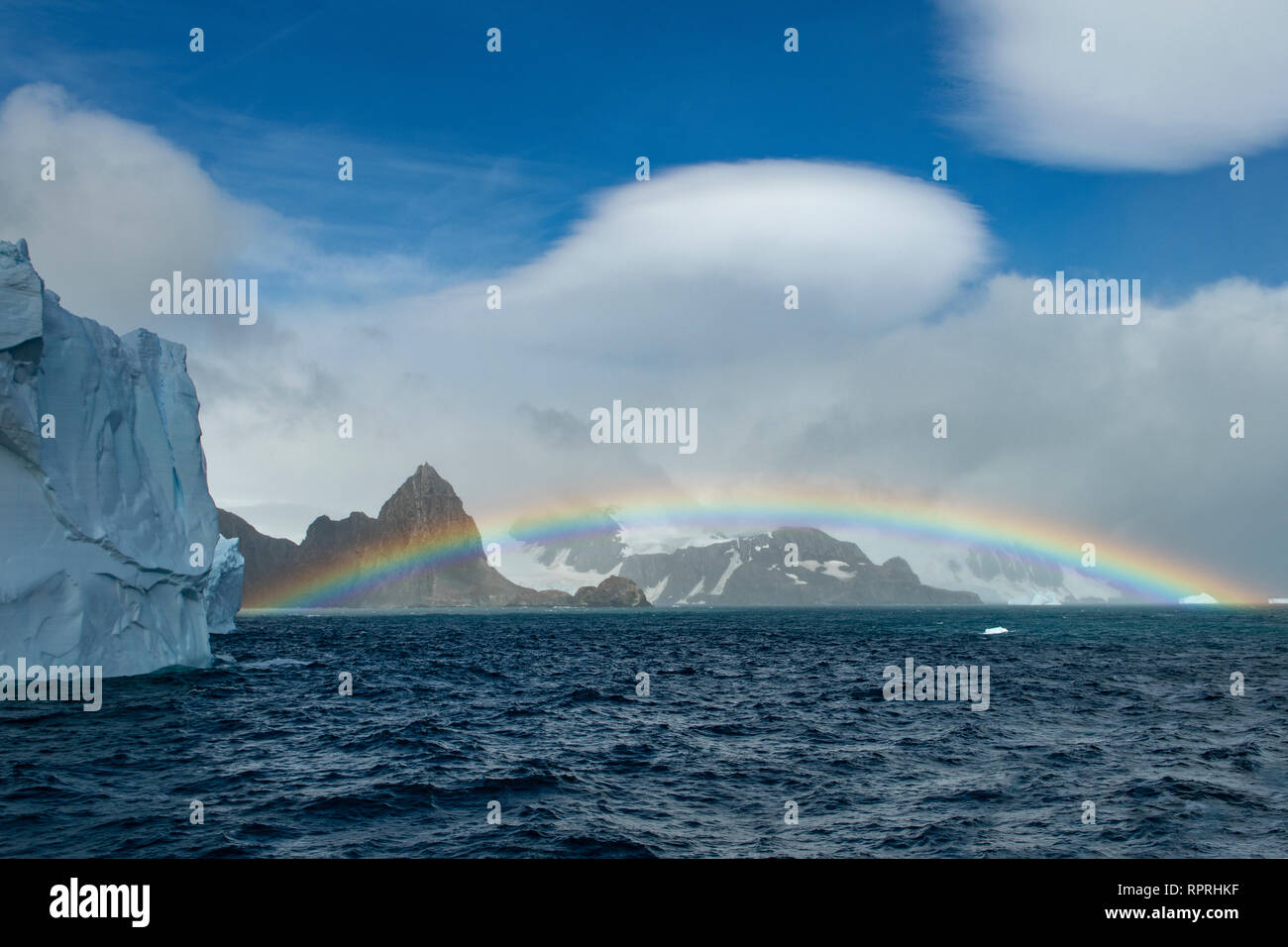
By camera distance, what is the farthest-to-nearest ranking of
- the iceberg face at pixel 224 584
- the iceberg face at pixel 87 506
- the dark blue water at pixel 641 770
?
the iceberg face at pixel 224 584 < the iceberg face at pixel 87 506 < the dark blue water at pixel 641 770

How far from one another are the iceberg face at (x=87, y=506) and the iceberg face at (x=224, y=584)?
2728 cm

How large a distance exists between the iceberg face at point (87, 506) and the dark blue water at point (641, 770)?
263 centimetres

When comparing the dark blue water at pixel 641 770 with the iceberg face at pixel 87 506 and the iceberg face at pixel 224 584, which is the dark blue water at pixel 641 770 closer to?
the iceberg face at pixel 87 506

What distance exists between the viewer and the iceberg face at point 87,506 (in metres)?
32.9

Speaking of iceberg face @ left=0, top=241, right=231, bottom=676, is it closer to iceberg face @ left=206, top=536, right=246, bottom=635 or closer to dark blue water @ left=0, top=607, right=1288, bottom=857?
dark blue water @ left=0, top=607, right=1288, bottom=857

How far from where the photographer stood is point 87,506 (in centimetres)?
3612

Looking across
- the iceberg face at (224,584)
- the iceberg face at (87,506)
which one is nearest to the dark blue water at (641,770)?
the iceberg face at (87,506)

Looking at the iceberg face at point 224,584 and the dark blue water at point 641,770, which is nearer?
the dark blue water at point 641,770

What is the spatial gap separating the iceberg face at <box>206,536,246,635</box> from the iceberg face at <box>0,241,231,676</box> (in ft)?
89.5

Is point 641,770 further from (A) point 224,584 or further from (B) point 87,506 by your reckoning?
(A) point 224,584

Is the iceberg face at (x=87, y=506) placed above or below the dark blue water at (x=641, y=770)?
above

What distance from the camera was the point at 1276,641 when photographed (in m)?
81.9

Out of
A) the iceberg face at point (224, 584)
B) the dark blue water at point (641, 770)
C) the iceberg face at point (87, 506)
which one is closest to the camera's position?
the dark blue water at point (641, 770)

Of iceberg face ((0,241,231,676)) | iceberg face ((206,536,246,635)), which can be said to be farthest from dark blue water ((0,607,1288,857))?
iceberg face ((206,536,246,635))
